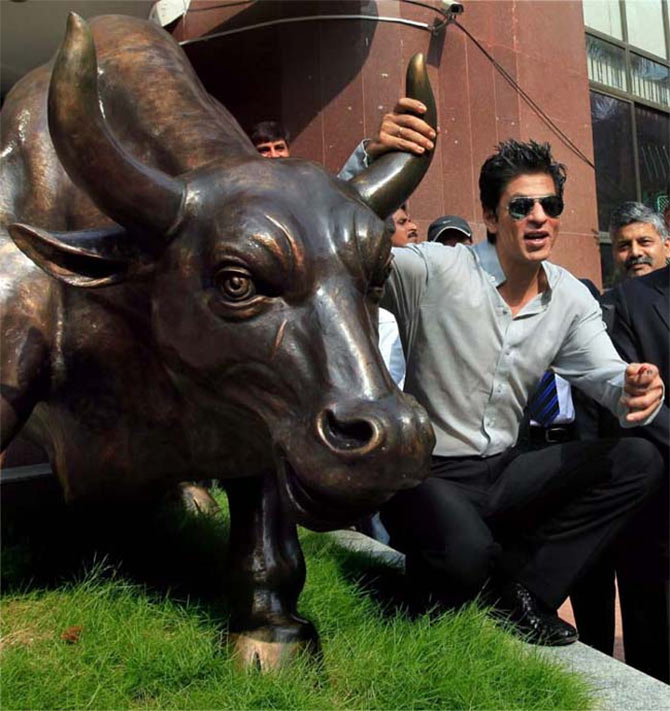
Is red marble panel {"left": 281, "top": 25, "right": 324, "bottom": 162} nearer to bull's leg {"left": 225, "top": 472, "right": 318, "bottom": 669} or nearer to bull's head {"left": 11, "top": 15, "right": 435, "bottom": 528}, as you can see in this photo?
bull's leg {"left": 225, "top": 472, "right": 318, "bottom": 669}

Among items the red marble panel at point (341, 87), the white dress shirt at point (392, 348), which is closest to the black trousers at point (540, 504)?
the white dress shirt at point (392, 348)

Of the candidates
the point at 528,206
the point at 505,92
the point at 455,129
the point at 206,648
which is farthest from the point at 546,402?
the point at 505,92

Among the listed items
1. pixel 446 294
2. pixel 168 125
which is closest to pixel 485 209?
pixel 446 294

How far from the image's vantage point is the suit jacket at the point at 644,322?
3645 mm

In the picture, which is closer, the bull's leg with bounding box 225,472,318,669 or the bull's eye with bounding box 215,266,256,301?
the bull's eye with bounding box 215,266,256,301

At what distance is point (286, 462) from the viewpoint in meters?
1.97

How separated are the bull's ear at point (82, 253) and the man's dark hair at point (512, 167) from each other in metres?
1.69

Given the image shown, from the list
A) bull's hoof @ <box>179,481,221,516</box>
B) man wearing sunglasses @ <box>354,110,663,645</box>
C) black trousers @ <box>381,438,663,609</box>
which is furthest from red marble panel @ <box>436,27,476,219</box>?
black trousers @ <box>381,438,663,609</box>

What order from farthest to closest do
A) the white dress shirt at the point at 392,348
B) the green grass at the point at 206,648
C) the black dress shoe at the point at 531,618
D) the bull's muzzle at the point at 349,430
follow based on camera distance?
1. the white dress shirt at the point at 392,348
2. the black dress shoe at the point at 531,618
3. the green grass at the point at 206,648
4. the bull's muzzle at the point at 349,430

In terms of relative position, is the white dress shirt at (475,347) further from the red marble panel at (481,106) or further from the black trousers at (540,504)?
the red marble panel at (481,106)

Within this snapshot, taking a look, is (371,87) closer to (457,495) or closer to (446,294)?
(446,294)

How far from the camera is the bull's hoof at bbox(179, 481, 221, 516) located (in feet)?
13.4

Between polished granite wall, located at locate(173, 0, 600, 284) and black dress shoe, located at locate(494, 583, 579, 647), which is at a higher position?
polished granite wall, located at locate(173, 0, 600, 284)

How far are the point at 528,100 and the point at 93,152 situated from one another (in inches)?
336
